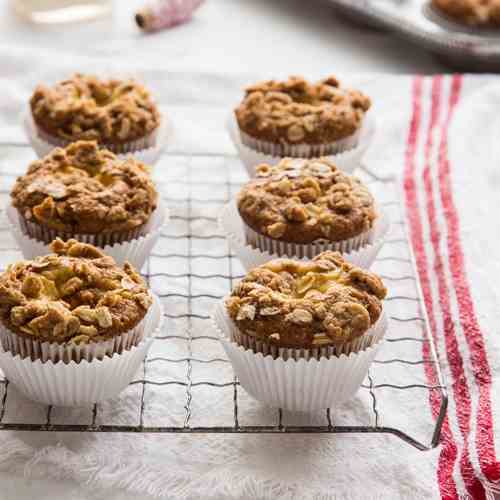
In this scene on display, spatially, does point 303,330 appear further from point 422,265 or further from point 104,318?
point 422,265

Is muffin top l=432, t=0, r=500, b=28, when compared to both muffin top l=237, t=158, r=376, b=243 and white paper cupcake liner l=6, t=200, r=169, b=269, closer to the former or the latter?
muffin top l=237, t=158, r=376, b=243

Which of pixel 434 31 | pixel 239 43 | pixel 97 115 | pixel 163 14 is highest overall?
pixel 97 115

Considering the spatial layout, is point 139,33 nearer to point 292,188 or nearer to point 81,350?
point 292,188

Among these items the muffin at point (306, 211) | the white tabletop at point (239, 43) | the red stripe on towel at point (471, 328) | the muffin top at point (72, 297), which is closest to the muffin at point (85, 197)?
the muffin top at point (72, 297)

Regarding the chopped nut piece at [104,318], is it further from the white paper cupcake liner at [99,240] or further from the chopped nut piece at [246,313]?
the white paper cupcake liner at [99,240]

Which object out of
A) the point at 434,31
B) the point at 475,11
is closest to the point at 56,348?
the point at 434,31
